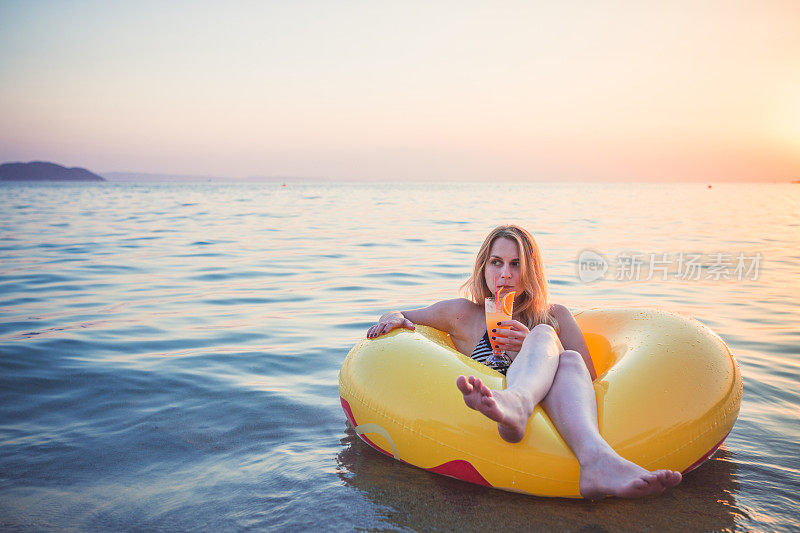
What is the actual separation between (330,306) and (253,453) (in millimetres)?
3498

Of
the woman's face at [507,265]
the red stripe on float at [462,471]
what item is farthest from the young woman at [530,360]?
the red stripe on float at [462,471]

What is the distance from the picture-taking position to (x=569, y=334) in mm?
3223

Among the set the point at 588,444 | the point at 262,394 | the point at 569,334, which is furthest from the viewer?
the point at 262,394

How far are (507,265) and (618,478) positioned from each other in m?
1.35

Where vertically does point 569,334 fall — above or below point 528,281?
below

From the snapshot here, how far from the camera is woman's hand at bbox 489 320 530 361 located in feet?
9.59

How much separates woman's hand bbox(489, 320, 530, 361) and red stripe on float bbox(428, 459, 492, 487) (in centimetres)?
A: 64

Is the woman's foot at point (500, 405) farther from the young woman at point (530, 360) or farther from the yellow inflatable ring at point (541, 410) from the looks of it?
the yellow inflatable ring at point (541, 410)

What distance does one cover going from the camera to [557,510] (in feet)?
7.98

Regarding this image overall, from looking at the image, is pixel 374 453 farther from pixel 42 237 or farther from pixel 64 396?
pixel 42 237

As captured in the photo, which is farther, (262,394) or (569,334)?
(262,394)

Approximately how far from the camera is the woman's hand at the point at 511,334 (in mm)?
2924

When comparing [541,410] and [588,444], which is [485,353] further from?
[588,444]

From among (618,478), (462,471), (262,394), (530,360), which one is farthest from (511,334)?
(262,394)
